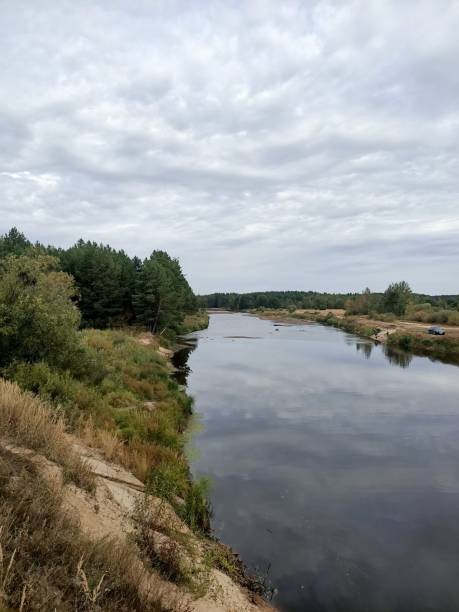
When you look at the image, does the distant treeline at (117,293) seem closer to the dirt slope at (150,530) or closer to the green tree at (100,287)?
the green tree at (100,287)

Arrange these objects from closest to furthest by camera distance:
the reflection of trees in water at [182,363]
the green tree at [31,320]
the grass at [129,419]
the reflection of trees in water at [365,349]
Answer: the grass at [129,419] → the green tree at [31,320] → the reflection of trees in water at [182,363] → the reflection of trees in water at [365,349]

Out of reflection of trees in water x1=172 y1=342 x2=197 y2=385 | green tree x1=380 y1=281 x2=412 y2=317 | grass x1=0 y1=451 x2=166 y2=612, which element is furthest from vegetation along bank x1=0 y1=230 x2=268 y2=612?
green tree x1=380 y1=281 x2=412 y2=317

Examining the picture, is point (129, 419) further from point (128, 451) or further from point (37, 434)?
point (37, 434)

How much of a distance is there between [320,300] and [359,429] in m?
138

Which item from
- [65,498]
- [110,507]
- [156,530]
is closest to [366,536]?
[156,530]

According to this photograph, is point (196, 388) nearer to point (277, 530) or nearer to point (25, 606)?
point (277, 530)

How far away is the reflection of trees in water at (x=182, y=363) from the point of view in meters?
27.6

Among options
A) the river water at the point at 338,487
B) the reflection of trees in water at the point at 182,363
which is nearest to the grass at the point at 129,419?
the river water at the point at 338,487

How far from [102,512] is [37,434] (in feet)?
6.00

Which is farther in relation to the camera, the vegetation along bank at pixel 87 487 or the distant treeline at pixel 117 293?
the distant treeline at pixel 117 293

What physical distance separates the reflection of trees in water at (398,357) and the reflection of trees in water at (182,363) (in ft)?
64.0

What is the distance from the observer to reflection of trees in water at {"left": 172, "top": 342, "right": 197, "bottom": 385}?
2759 cm

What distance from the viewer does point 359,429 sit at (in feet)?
57.1

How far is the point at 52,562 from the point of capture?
3.81 m
